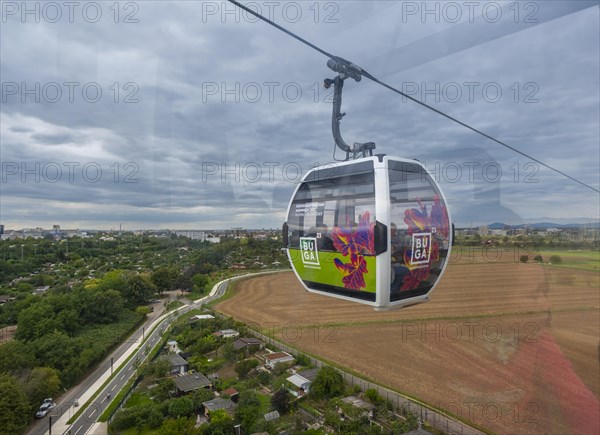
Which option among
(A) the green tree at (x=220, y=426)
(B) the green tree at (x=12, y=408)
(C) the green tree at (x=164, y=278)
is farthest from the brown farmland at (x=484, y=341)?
(B) the green tree at (x=12, y=408)

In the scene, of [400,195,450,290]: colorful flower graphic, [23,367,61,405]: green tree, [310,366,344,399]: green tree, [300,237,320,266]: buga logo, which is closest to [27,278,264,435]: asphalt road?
[23,367,61,405]: green tree

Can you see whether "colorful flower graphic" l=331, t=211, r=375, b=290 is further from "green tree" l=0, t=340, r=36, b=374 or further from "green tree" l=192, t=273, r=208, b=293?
"green tree" l=192, t=273, r=208, b=293

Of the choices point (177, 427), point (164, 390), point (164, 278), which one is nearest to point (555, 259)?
point (177, 427)

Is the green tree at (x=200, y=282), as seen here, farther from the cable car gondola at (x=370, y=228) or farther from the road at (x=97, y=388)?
the cable car gondola at (x=370, y=228)

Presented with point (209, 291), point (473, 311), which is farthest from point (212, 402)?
point (209, 291)

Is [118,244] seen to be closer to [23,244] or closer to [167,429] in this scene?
[23,244]

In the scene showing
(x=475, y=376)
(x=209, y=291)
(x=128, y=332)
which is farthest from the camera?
(x=209, y=291)
